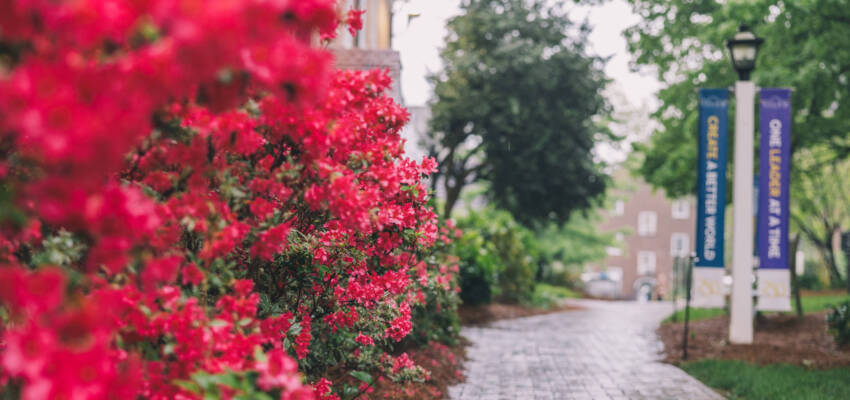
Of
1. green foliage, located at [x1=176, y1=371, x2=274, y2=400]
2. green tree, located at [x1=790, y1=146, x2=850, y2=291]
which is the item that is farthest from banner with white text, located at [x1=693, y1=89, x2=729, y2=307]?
green tree, located at [x1=790, y1=146, x2=850, y2=291]

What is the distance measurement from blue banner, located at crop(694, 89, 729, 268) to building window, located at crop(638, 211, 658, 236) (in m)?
41.3

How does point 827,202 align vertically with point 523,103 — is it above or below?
below

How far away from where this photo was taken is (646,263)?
49375 mm

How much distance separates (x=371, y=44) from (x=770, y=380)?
25.8ft

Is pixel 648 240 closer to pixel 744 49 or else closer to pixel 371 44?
pixel 744 49

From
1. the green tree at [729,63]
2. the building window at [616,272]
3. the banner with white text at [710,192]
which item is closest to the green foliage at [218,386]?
the banner with white text at [710,192]

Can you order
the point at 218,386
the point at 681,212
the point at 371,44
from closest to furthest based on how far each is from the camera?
the point at 218,386, the point at 371,44, the point at 681,212

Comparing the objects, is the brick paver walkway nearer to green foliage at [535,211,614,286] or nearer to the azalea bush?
the azalea bush

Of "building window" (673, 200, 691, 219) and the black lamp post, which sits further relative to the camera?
"building window" (673, 200, 691, 219)

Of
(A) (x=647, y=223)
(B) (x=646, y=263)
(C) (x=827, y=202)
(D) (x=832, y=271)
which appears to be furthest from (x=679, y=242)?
(C) (x=827, y=202)

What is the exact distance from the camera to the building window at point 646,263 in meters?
49.2

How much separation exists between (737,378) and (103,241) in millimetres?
7558

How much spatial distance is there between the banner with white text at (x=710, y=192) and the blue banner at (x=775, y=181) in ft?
2.03

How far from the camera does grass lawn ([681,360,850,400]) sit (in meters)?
6.78
